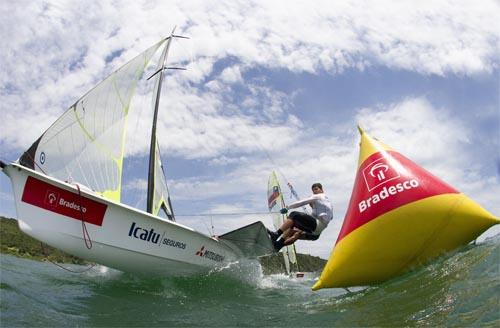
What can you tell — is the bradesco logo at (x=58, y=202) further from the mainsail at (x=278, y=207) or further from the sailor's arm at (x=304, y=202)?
the mainsail at (x=278, y=207)

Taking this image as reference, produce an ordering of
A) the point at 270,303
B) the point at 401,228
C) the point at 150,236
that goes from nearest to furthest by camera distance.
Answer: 1. the point at 401,228
2. the point at 270,303
3. the point at 150,236

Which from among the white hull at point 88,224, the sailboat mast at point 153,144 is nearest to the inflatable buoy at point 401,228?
the white hull at point 88,224

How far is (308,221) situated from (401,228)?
10.1 ft

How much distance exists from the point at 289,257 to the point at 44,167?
18.9m

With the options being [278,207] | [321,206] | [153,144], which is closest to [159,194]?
[153,144]

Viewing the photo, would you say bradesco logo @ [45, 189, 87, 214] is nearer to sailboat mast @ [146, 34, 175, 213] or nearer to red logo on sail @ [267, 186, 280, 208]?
sailboat mast @ [146, 34, 175, 213]

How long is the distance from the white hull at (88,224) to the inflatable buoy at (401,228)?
3243 mm

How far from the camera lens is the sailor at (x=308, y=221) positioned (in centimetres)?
980

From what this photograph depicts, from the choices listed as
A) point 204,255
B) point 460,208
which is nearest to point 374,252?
point 460,208

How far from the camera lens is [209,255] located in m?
9.48

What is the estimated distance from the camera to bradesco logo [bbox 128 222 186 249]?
813 centimetres

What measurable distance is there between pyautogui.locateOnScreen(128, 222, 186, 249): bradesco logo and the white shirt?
9.77ft

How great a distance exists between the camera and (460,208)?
7.01m

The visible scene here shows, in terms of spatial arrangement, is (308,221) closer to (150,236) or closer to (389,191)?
(389,191)
